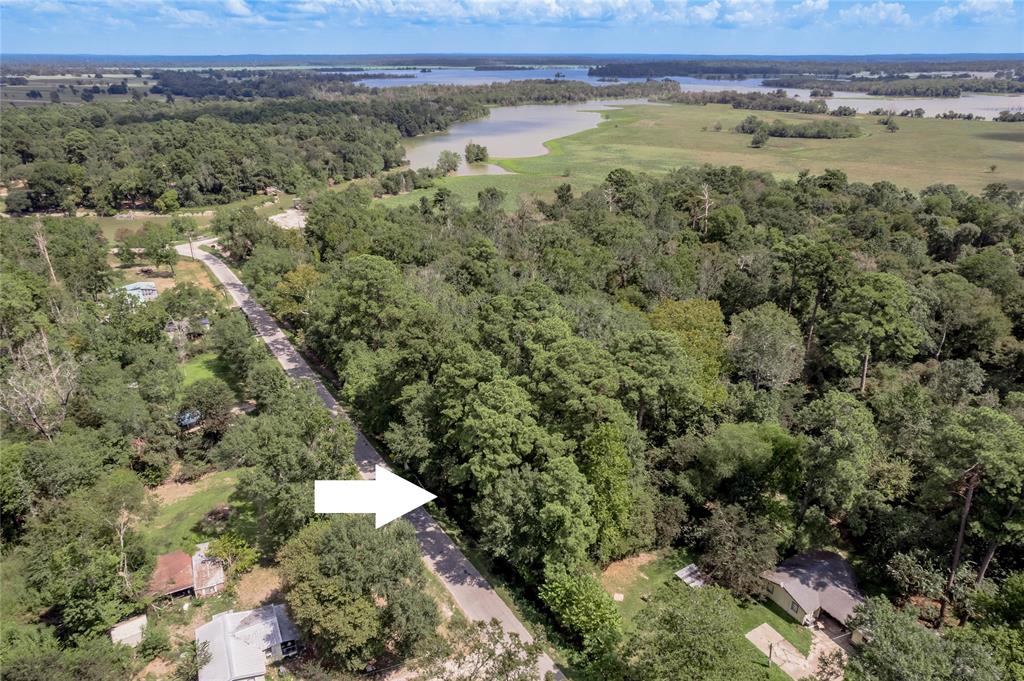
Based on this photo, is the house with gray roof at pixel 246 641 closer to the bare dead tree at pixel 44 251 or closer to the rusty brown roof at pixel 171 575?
the rusty brown roof at pixel 171 575

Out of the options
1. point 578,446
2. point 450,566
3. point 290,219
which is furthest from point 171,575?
point 290,219

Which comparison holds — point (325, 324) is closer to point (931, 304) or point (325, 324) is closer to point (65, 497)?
point (65, 497)

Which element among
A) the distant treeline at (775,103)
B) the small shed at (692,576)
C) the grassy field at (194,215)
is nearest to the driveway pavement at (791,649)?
the small shed at (692,576)

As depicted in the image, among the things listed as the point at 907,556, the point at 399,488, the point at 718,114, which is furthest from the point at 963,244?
the point at 718,114

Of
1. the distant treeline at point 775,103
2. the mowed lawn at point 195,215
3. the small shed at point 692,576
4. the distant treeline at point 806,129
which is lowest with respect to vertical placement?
the small shed at point 692,576

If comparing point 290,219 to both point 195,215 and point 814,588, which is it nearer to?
point 195,215

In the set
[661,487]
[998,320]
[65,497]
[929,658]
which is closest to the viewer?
[929,658]
